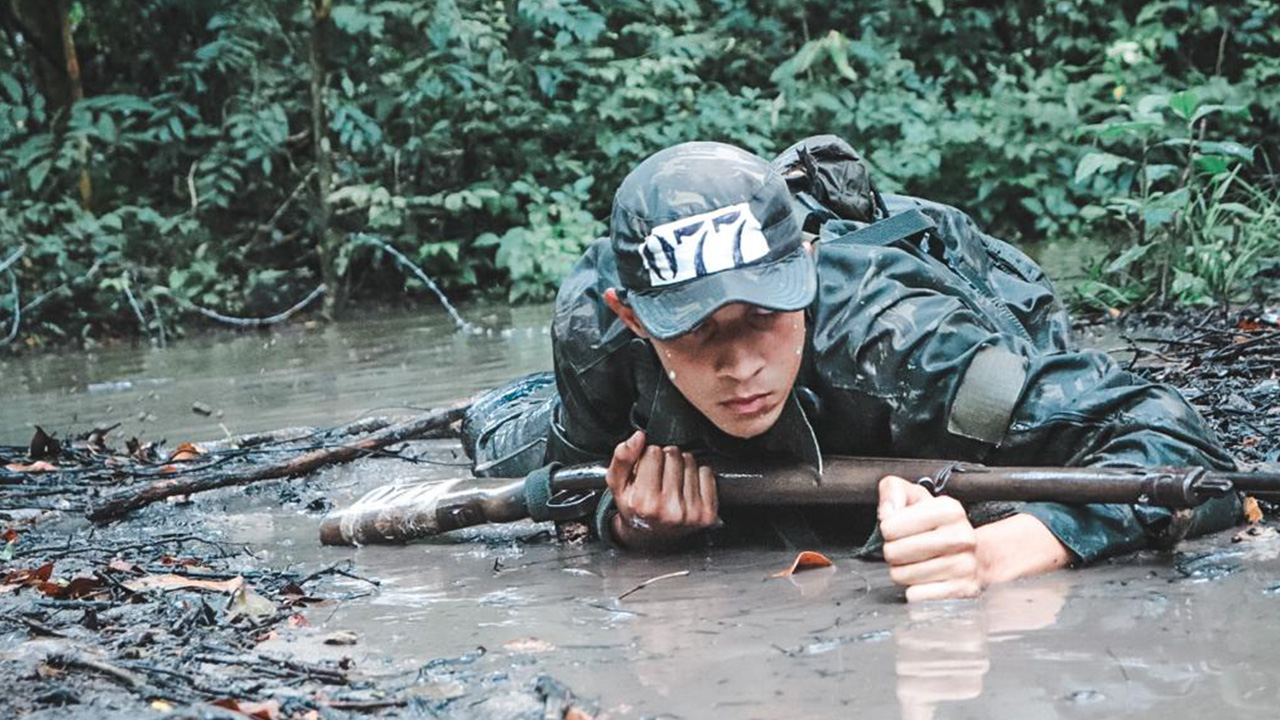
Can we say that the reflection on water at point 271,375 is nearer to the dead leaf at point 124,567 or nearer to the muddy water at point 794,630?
the muddy water at point 794,630

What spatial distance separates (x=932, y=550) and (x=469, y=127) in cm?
1074

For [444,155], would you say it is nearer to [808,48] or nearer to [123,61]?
[123,61]

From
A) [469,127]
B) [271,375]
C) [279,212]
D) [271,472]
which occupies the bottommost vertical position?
[271,375]

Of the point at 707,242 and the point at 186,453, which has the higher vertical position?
the point at 707,242

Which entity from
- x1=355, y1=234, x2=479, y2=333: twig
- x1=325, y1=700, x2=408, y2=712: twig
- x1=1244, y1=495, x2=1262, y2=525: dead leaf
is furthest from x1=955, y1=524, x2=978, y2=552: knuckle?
x1=355, y1=234, x2=479, y2=333: twig

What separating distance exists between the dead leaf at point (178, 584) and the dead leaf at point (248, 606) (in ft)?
0.47

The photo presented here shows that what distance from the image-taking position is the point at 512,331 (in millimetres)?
9578

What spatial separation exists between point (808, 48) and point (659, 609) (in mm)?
12591

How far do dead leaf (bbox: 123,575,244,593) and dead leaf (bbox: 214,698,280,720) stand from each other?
1005mm

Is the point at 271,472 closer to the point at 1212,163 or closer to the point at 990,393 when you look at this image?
the point at 990,393

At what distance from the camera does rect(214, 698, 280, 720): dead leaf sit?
2.06m

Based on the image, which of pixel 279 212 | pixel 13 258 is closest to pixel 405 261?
pixel 279 212

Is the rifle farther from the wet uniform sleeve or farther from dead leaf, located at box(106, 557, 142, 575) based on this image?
dead leaf, located at box(106, 557, 142, 575)

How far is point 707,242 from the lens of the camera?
2.74 m
